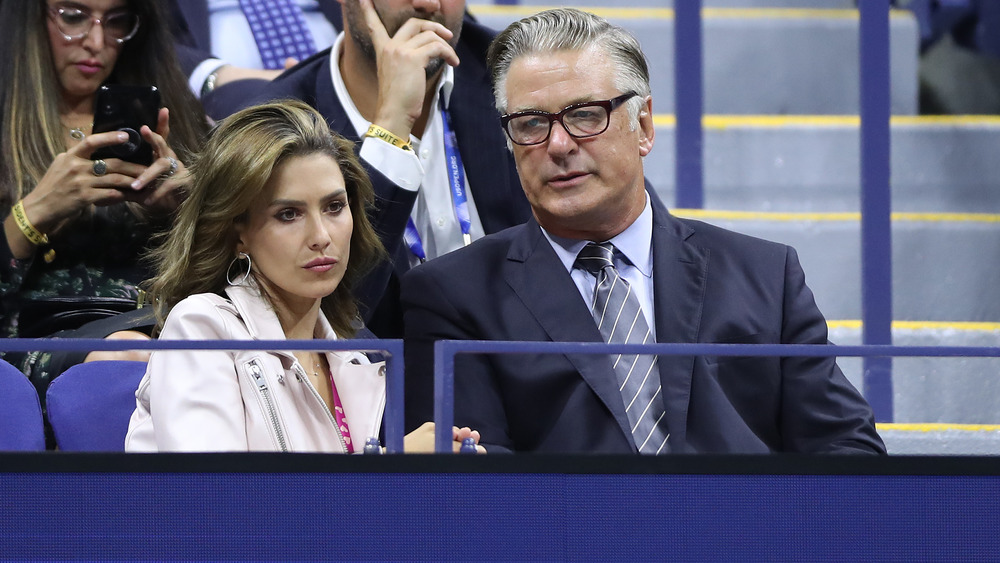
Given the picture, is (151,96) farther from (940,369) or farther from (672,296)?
(940,369)

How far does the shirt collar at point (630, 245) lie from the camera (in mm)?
1654

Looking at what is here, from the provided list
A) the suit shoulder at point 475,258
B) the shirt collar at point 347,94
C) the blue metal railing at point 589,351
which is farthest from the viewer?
the shirt collar at point 347,94

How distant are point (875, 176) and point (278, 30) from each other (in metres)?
1.31

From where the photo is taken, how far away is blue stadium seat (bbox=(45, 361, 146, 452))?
4.80ft

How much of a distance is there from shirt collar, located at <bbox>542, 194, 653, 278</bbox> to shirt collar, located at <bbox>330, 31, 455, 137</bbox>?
523 millimetres

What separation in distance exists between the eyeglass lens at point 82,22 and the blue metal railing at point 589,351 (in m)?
1.17

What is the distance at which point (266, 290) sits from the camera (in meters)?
1.63

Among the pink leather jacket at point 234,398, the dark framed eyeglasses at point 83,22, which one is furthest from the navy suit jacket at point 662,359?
the dark framed eyeglasses at point 83,22

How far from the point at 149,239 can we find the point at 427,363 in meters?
0.90

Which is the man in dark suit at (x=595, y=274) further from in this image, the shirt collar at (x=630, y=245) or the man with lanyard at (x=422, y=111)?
the man with lanyard at (x=422, y=111)

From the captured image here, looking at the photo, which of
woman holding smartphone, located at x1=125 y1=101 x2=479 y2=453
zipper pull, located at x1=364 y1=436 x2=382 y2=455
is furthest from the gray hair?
zipper pull, located at x1=364 y1=436 x2=382 y2=455

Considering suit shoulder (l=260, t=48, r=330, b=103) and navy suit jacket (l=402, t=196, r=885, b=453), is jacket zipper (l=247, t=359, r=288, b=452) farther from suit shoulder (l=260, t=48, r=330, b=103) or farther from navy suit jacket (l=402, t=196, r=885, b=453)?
suit shoulder (l=260, t=48, r=330, b=103)

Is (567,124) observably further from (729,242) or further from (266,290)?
(266,290)

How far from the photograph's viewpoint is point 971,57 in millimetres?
3938
